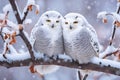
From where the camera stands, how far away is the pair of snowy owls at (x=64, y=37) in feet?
9.93

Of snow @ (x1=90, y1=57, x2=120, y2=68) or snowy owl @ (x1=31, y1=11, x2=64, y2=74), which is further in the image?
snowy owl @ (x1=31, y1=11, x2=64, y2=74)

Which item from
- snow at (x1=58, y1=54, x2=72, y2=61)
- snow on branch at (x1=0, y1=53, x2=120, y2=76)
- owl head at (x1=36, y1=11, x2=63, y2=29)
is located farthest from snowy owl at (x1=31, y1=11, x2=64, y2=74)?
snow on branch at (x1=0, y1=53, x2=120, y2=76)

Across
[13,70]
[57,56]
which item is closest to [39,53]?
[57,56]

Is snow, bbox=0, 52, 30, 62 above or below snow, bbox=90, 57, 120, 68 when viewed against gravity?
above

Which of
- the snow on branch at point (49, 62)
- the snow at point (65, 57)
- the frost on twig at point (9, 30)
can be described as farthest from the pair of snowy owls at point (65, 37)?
the frost on twig at point (9, 30)

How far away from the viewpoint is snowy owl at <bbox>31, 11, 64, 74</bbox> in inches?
119

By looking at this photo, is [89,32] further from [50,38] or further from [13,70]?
[13,70]

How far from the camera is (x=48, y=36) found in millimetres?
3102

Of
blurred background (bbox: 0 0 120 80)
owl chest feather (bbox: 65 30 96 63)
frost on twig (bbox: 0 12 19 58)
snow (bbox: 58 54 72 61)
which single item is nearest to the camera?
frost on twig (bbox: 0 12 19 58)

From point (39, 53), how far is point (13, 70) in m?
4.45

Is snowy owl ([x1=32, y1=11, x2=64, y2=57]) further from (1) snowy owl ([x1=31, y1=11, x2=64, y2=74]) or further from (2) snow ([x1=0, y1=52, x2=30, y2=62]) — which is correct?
(2) snow ([x1=0, y1=52, x2=30, y2=62])

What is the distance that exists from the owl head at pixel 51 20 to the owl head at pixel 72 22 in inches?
1.4

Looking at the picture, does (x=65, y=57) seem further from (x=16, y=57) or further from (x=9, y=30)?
(x=9, y=30)

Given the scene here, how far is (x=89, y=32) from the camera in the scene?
3123 mm
